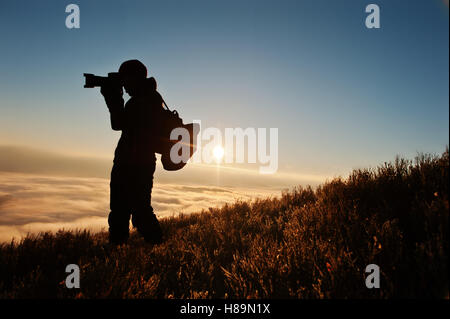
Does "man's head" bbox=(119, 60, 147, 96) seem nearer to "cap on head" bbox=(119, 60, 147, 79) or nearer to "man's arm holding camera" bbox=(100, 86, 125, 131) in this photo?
"cap on head" bbox=(119, 60, 147, 79)

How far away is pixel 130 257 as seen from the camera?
3.45 metres

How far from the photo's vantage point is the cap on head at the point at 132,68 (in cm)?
385

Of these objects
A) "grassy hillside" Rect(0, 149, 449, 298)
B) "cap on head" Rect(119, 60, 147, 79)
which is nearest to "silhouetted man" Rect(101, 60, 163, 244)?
"cap on head" Rect(119, 60, 147, 79)

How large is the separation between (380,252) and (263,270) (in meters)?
1.24

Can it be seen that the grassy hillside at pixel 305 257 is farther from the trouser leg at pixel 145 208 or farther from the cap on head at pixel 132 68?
the cap on head at pixel 132 68

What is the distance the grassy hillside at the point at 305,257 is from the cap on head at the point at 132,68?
277 cm

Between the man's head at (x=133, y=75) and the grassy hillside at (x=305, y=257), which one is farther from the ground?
the man's head at (x=133, y=75)

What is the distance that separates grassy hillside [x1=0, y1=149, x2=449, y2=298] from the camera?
2.16m

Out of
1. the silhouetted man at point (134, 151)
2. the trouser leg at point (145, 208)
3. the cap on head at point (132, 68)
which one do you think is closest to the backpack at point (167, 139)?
the silhouetted man at point (134, 151)

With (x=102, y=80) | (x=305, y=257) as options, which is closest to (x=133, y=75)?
(x=102, y=80)

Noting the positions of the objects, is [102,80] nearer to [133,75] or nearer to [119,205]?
[133,75]

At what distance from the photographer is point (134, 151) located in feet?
12.5
